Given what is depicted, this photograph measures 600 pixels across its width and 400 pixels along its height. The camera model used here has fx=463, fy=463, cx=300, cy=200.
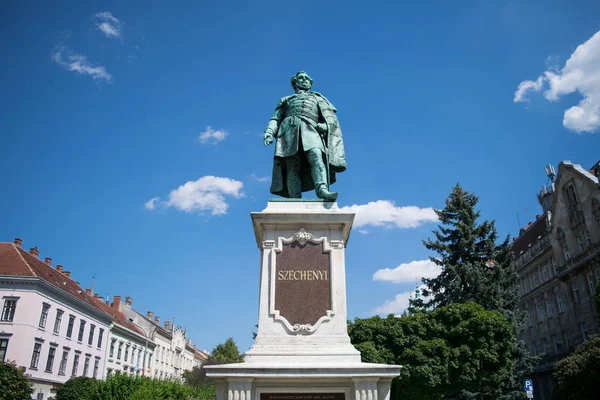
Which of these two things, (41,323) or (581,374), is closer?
(581,374)

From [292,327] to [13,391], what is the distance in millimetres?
25105

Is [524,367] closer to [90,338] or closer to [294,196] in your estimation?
[294,196]

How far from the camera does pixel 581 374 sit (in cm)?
2884

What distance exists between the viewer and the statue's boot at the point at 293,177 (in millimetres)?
8609

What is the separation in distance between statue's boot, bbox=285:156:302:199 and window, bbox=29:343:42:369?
36.0 meters

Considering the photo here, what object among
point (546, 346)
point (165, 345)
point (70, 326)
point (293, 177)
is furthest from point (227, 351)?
point (293, 177)

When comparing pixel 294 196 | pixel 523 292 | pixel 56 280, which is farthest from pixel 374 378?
pixel 523 292

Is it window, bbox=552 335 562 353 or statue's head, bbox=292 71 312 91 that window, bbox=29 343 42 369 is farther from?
window, bbox=552 335 562 353

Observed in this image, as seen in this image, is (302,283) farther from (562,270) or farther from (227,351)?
(227,351)

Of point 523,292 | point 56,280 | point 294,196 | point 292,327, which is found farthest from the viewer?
point 523,292

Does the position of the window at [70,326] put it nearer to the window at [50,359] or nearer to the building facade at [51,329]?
the building facade at [51,329]

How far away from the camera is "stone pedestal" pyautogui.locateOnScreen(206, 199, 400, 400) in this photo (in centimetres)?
614

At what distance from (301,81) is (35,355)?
122 ft

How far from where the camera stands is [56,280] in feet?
143
